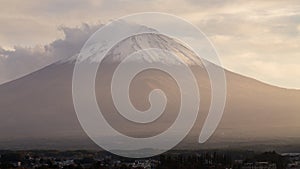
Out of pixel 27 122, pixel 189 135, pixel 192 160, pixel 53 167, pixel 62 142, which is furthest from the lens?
pixel 27 122

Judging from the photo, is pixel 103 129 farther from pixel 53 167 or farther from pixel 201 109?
pixel 53 167

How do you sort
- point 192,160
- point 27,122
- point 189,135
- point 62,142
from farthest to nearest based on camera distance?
point 27,122 → point 189,135 → point 62,142 → point 192,160

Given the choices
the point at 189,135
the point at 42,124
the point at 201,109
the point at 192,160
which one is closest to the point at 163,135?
the point at 189,135

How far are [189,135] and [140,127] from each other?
400 cm

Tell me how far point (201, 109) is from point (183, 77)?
14.8 feet

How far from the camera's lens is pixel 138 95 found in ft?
203

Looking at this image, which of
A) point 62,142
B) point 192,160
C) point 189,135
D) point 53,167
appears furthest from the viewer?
point 189,135

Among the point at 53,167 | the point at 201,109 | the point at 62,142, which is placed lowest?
the point at 53,167

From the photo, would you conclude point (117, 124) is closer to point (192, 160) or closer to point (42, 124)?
point (42, 124)

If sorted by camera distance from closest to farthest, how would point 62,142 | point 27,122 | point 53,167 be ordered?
point 53,167
point 62,142
point 27,122

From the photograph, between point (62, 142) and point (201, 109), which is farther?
point (201, 109)

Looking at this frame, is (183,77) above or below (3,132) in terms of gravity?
above

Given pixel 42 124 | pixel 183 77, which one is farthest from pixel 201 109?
pixel 42 124

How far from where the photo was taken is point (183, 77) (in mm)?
64688
